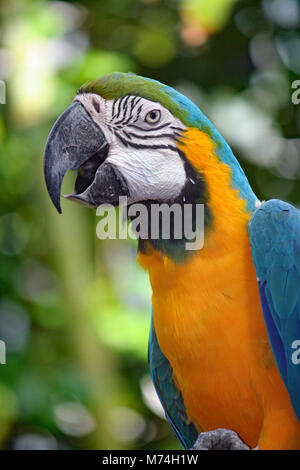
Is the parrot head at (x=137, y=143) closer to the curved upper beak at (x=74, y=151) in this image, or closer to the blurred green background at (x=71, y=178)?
the curved upper beak at (x=74, y=151)

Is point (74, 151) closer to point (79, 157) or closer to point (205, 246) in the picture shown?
point (79, 157)

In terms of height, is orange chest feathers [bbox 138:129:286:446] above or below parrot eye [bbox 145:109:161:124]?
below

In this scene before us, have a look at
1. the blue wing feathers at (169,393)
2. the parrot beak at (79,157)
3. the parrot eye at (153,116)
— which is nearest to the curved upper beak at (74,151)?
the parrot beak at (79,157)

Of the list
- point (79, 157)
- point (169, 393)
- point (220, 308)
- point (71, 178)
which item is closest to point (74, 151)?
point (79, 157)

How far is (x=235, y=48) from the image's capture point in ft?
11.2

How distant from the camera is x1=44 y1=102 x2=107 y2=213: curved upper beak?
1.42 metres

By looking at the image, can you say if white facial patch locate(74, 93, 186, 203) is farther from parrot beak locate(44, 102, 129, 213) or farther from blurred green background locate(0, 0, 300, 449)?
→ blurred green background locate(0, 0, 300, 449)

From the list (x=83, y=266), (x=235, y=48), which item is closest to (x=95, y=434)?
(x=83, y=266)

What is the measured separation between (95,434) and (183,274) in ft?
6.21

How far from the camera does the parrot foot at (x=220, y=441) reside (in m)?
1.41

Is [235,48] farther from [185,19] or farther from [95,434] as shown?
[95,434]

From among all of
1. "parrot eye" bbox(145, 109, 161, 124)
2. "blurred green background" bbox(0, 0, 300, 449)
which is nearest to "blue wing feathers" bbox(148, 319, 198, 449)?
"parrot eye" bbox(145, 109, 161, 124)
